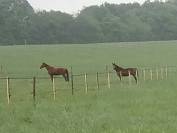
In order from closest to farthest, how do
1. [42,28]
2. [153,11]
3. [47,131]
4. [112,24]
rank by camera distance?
[47,131] < [42,28] < [112,24] < [153,11]

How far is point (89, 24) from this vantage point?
5694 inches

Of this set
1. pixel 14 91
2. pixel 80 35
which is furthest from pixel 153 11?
pixel 14 91

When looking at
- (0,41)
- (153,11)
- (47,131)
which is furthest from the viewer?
(153,11)

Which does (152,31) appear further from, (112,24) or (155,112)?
(155,112)

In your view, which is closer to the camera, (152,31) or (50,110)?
(50,110)

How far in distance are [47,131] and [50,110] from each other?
4303 millimetres

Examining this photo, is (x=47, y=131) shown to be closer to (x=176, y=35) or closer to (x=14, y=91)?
(x=14, y=91)

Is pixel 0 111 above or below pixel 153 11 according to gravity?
below

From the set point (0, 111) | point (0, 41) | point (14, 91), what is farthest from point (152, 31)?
point (0, 111)

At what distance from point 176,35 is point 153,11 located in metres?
16.8

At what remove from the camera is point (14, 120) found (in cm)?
1725

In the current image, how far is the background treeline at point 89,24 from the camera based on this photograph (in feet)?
417

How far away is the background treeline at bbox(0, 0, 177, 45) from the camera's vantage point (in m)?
127

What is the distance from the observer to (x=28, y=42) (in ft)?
422
